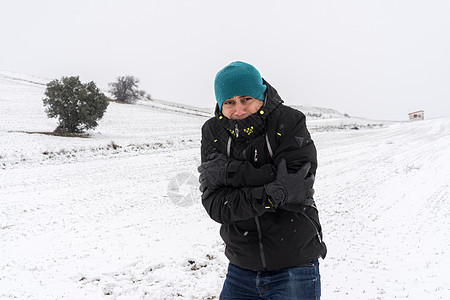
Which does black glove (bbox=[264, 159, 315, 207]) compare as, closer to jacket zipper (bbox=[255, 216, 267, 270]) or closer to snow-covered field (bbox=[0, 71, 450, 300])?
jacket zipper (bbox=[255, 216, 267, 270])

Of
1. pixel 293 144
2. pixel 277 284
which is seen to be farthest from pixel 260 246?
pixel 293 144

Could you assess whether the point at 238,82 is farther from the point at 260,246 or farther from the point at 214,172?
the point at 260,246

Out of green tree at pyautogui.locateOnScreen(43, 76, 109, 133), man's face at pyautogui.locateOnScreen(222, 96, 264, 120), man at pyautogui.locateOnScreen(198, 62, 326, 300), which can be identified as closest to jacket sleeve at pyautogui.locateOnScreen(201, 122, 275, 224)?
man at pyautogui.locateOnScreen(198, 62, 326, 300)

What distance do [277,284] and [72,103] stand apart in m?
30.8

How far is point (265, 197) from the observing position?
188cm

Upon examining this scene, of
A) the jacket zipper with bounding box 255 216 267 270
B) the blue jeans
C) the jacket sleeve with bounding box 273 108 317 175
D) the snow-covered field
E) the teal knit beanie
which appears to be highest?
the teal knit beanie

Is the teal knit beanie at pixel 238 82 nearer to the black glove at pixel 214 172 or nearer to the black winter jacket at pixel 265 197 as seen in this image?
the black winter jacket at pixel 265 197

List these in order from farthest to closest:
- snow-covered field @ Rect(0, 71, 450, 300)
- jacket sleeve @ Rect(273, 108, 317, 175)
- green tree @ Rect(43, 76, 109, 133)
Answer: green tree @ Rect(43, 76, 109, 133) < snow-covered field @ Rect(0, 71, 450, 300) < jacket sleeve @ Rect(273, 108, 317, 175)

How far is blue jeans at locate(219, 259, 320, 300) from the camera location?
1926mm

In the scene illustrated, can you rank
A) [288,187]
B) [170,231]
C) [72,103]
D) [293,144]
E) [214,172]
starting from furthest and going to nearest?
1. [72,103]
2. [170,231]
3. [214,172]
4. [293,144]
5. [288,187]

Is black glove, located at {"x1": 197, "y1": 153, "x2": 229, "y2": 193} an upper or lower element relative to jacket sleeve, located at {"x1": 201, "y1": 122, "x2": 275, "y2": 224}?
upper

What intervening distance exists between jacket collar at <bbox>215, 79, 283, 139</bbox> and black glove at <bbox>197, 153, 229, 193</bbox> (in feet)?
0.58

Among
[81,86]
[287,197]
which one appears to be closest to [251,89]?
[287,197]

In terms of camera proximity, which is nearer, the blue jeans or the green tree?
the blue jeans
